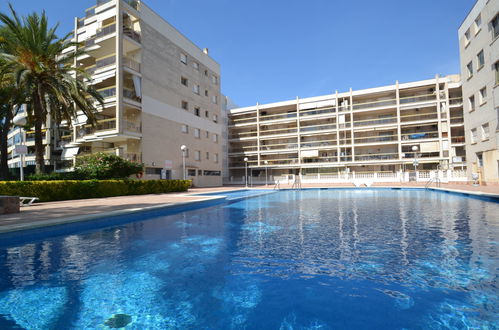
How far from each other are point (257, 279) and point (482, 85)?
25.5m

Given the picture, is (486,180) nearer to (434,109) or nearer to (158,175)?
(434,109)

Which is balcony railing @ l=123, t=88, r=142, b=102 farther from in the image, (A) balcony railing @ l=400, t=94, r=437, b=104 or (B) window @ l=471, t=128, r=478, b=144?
(A) balcony railing @ l=400, t=94, r=437, b=104

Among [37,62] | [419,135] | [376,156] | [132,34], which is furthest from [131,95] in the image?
[419,135]

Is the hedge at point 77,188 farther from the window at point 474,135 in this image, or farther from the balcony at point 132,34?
the window at point 474,135

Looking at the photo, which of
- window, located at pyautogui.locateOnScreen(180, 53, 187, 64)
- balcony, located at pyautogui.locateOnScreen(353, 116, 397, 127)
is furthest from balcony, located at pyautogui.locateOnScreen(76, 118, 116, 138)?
balcony, located at pyautogui.locateOnScreen(353, 116, 397, 127)

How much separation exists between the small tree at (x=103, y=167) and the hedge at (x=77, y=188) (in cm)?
169

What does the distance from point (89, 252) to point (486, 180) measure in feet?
86.5

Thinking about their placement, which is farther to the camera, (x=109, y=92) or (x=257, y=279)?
(x=109, y=92)

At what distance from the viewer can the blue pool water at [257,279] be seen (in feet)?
9.90

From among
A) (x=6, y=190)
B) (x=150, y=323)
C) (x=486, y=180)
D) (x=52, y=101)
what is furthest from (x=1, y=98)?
(x=486, y=180)

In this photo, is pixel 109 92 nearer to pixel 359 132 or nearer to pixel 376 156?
pixel 359 132

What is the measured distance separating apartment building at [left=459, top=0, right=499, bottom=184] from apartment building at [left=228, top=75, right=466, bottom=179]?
9376 millimetres

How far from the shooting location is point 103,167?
59.6 feet

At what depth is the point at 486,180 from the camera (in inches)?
777
